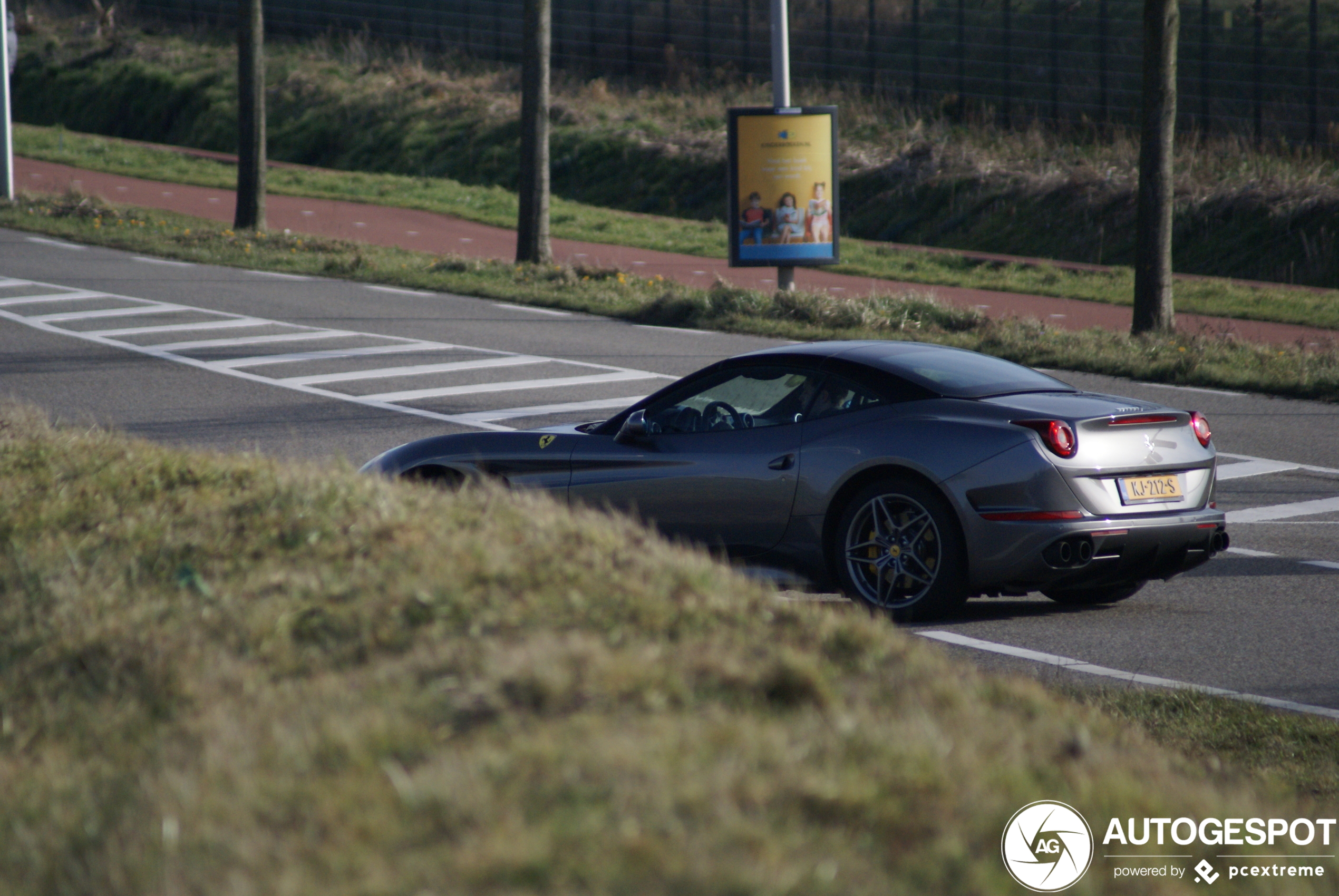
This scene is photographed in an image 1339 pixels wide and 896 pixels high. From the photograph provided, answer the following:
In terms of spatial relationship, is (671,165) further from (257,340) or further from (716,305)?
(257,340)

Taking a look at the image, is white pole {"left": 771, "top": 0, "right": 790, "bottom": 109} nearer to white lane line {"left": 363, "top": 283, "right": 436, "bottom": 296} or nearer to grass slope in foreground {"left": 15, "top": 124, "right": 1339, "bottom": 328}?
white lane line {"left": 363, "top": 283, "right": 436, "bottom": 296}

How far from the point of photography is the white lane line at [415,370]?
15766mm

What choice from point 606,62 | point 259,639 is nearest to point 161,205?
point 606,62

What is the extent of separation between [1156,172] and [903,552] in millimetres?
11338

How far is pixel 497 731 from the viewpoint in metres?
3.26

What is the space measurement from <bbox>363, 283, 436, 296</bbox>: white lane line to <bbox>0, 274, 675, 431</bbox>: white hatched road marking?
2811mm

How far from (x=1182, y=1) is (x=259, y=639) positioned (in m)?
32.3

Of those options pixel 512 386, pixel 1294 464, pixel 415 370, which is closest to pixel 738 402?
pixel 1294 464

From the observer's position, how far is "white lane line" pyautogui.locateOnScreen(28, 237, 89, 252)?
1025 inches

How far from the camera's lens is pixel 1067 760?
3545 millimetres

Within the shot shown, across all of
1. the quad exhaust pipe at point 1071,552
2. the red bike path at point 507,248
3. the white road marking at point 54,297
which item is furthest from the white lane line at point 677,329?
the quad exhaust pipe at point 1071,552

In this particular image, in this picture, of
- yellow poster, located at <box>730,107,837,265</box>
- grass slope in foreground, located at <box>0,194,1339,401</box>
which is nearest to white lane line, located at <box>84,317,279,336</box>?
grass slope in foreground, located at <box>0,194,1339,401</box>

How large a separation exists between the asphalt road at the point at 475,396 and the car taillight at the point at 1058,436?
927 millimetres

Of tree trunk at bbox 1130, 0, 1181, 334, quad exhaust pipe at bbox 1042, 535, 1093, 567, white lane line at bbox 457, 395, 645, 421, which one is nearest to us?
quad exhaust pipe at bbox 1042, 535, 1093, 567
